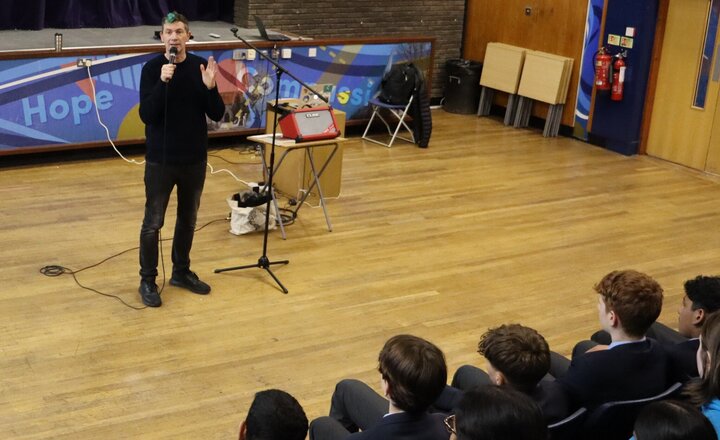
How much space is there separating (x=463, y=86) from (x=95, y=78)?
4443mm

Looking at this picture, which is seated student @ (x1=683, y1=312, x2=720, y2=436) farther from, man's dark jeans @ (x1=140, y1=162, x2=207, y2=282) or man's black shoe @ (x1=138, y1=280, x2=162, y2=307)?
man's black shoe @ (x1=138, y1=280, x2=162, y2=307)

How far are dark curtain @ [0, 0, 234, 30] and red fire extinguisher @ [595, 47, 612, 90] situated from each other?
3820 mm

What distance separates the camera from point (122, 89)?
8.30 metres

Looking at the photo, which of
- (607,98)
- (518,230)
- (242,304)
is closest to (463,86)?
(607,98)

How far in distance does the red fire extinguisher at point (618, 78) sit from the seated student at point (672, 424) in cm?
731

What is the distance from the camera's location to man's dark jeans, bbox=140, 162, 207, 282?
541 centimetres

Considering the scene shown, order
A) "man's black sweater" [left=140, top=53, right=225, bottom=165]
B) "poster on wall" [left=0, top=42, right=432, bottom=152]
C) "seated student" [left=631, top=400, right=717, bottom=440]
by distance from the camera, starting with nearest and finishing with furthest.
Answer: "seated student" [left=631, top=400, right=717, bottom=440] < "man's black sweater" [left=140, top=53, right=225, bottom=165] < "poster on wall" [left=0, top=42, right=432, bottom=152]

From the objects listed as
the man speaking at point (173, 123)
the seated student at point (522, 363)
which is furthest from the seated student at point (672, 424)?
the man speaking at point (173, 123)

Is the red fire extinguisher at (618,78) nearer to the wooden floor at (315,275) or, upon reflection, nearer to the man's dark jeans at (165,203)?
the wooden floor at (315,275)

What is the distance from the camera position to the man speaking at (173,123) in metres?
5.24

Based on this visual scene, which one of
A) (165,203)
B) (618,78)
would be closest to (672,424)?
(165,203)

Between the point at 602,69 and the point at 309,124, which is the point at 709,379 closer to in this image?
the point at 309,124

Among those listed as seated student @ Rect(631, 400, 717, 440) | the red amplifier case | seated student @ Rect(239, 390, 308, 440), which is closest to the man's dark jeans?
the red amplifier case

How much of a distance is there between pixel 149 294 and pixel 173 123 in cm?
101
